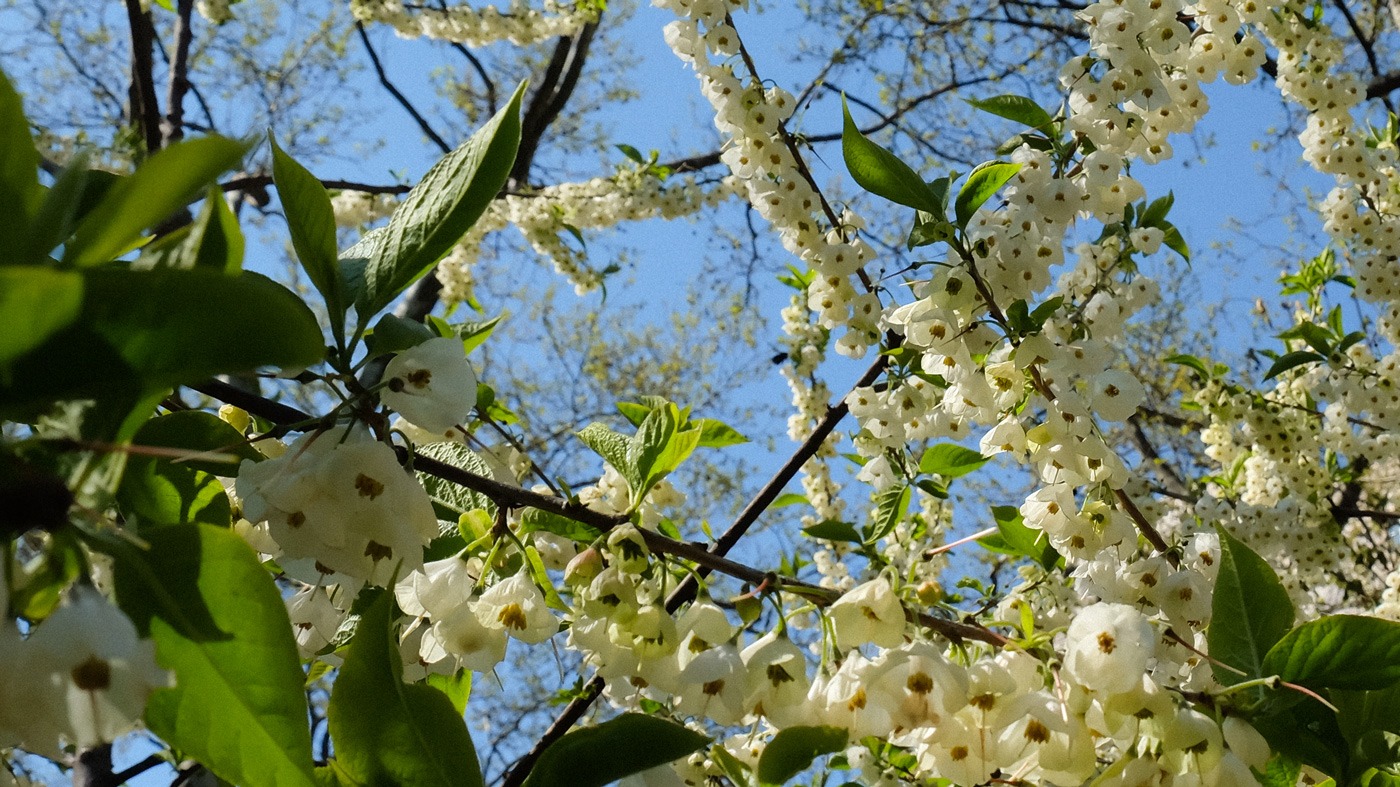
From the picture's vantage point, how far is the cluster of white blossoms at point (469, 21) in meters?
6.98

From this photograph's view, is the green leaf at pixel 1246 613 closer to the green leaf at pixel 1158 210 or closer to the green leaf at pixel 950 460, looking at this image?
the green leaf at pixel 950 460

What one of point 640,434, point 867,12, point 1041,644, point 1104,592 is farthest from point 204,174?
point 867,12

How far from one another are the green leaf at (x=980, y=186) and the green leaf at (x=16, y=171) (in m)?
1.33

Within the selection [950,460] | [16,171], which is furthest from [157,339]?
[950,460]

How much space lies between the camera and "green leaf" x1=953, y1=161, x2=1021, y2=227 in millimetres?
1602

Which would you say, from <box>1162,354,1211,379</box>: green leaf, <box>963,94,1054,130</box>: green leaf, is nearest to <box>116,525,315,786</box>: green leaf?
<box>963,94,1054,130</box>: green leaf

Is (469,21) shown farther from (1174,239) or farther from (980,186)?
(980,186)

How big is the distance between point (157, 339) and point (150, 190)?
0.08m

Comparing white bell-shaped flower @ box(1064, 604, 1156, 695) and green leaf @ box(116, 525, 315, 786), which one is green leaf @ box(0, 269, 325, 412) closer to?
green leaf @ box(116, 525, 315, 786)

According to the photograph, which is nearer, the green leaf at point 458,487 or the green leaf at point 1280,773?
the green leaf at point 1280,773

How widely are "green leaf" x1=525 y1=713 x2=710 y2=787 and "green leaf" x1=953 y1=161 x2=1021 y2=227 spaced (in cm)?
106

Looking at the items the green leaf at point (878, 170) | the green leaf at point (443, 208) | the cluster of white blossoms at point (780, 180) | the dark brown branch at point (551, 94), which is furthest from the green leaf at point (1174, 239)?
the dark brown branch at point (551, 94)

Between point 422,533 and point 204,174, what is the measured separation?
1.69ft

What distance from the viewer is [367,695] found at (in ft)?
2.82
